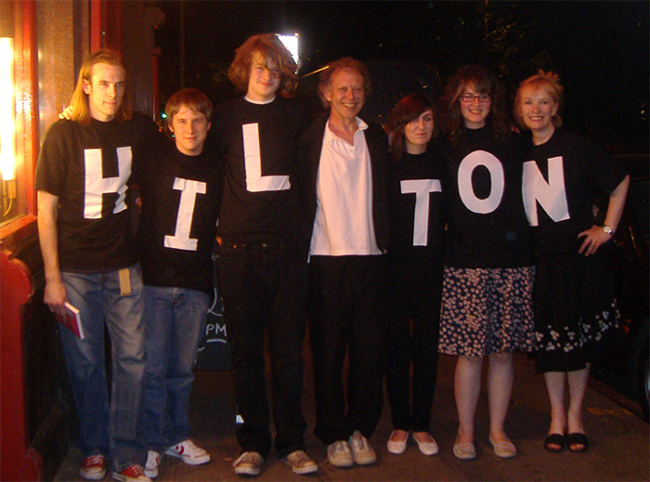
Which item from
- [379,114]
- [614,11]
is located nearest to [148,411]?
[379,114]

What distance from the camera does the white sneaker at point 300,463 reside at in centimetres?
360

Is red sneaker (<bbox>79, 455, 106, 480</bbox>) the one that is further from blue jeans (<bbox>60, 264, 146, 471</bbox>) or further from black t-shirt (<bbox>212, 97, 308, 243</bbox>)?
black t-shirt (<bbox>212, 97, 308, 243</bbox>)

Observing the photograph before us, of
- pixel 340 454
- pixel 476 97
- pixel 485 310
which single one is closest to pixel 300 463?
pixel 340 454

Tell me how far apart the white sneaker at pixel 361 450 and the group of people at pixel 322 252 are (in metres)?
0.01

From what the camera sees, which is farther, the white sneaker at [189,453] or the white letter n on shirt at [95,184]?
the white sneaker at [189,453]

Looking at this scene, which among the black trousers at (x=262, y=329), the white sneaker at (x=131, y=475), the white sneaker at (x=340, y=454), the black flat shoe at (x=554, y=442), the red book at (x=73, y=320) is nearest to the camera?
the red book at (x=73, y=320)

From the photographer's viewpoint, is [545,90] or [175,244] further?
[545,90]

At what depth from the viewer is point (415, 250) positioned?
379cm

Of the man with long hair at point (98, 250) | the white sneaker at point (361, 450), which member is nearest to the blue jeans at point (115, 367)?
the man with long hair at point (98, 250)

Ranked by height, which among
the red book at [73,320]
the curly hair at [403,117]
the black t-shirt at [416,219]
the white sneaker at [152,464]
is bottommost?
the white sneaker at [152,464]

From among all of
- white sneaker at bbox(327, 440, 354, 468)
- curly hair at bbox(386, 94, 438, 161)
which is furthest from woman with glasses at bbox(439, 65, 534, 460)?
white sneaker at bbox(327, 440, 354, 468)

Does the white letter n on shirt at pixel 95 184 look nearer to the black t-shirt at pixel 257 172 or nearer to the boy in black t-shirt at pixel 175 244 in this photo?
the boy in black t-shirt at pixel 175 244

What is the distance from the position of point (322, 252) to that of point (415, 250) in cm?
54

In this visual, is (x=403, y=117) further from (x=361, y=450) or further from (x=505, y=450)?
(x=505, y=450)
